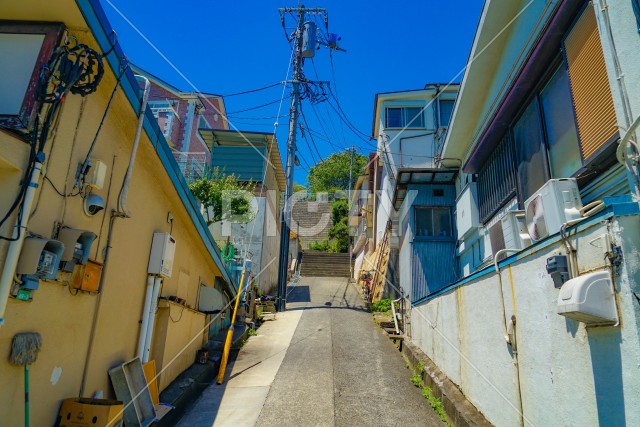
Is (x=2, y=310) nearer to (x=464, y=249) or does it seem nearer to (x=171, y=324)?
(x=171, y=324)

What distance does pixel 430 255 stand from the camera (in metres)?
10.9

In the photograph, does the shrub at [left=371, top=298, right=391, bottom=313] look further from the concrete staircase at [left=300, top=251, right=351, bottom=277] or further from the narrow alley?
the concrete staircase at [left=300, top=251, right=351, bottom=277]

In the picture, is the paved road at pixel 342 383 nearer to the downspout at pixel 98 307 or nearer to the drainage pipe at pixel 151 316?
the drainage pipe at pixel 151 316

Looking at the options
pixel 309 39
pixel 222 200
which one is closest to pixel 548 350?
pixel 222 200

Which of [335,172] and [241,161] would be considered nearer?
[241,161]

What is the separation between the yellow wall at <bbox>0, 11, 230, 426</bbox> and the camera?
2.98 m

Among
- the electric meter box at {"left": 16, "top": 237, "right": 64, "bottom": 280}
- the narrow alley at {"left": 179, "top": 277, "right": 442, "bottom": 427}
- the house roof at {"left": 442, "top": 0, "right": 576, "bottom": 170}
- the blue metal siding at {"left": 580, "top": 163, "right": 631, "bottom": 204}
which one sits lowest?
the narrow alley at {"left": 179, "top": 277, "right": 442, "bottom": 427}

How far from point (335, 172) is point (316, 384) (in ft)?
122

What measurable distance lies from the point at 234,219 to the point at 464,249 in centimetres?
799

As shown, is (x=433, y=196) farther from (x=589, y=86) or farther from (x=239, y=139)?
(x=239, y=139)

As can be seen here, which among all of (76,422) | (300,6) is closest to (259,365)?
(76,422)

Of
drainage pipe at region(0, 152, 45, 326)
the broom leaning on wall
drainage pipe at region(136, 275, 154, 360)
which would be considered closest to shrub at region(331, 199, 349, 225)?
drainage pipe at region(136, 275, 154, 360)

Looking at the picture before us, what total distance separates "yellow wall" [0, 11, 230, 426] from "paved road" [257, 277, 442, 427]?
1990 mm

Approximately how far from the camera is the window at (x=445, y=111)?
60.5 ft
